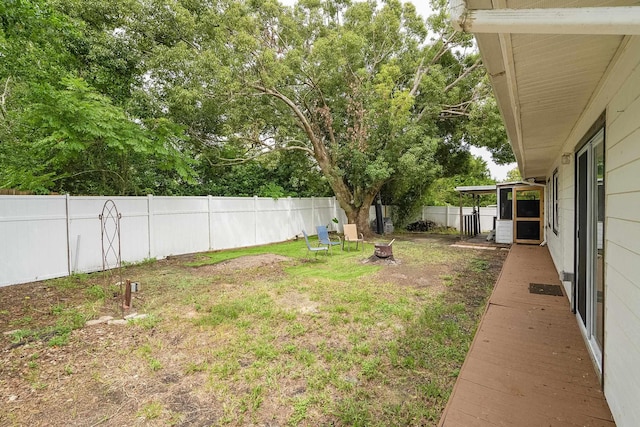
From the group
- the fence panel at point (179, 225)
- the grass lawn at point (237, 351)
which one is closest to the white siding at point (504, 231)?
the grass lawn at point (237, 351)

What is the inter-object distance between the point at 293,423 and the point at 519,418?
4.97ft

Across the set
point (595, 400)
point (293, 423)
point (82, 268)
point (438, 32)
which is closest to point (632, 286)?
point (595, 400)

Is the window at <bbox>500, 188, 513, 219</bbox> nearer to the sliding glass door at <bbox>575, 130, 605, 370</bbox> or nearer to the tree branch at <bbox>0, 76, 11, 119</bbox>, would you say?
the sliding glass door at <bbox>575, 130, 605, 370</bbox>

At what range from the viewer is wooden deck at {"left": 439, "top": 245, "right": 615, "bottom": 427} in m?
2.04

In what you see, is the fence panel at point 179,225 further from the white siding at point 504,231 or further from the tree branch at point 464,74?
the tree branch at point 464,74

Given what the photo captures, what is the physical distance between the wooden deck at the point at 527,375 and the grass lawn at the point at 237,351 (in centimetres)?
22

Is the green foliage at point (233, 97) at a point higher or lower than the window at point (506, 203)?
higher

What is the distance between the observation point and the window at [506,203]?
440 inches

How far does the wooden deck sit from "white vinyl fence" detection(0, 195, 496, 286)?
6.96 meters

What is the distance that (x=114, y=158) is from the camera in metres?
8.43

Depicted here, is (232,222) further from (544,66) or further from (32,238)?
(544,66)

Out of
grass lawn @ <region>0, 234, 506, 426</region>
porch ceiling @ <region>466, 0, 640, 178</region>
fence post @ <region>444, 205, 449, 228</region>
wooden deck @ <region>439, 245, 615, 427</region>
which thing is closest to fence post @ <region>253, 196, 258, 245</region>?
grass lawn @ <region>0, 234, 506, 426</region>

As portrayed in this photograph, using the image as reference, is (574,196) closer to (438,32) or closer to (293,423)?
(293,423)

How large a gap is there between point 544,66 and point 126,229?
790cm
